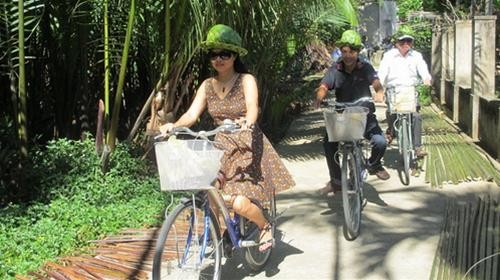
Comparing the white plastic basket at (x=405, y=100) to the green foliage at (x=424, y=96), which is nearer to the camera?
the white plastic basket at (x=405, y=100)

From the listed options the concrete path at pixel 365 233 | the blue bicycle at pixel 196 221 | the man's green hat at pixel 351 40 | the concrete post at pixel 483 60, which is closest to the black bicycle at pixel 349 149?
the concrete path at pixel 365 233

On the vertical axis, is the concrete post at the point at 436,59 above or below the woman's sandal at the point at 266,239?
above

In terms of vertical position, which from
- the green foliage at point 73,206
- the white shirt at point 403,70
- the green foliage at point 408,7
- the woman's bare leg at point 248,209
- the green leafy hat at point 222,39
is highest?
the green foliage at point 408,7

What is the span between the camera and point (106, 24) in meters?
7.43

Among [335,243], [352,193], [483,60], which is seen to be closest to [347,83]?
[352,193]

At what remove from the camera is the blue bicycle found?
392 cm

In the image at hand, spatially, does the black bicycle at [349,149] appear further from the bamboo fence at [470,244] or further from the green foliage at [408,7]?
the green foliage at [408,7]

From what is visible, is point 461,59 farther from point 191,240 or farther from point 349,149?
point 191,240

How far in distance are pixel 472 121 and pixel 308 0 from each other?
3.38m

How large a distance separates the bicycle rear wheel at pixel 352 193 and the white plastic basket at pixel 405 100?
2845 mm

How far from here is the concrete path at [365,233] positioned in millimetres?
5141

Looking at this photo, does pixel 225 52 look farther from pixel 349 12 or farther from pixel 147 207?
pixel 349 12

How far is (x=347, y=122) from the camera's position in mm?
5578

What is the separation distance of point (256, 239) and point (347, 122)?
1.33m
